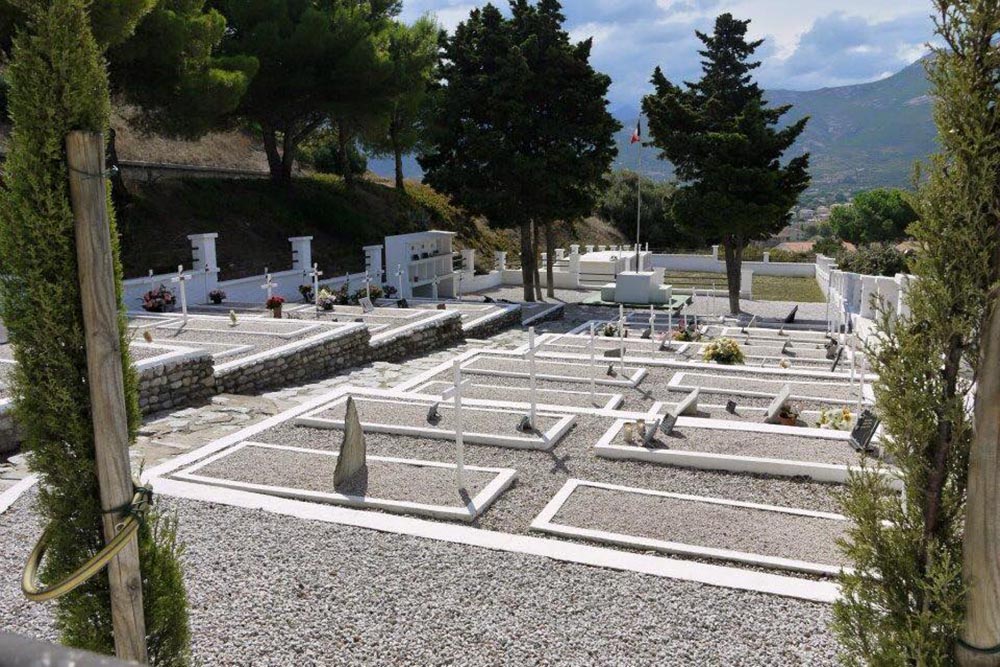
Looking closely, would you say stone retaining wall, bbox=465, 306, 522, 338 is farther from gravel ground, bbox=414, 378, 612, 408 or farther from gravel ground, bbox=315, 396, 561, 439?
gravel ground, bbox=315, 396, 561, 439

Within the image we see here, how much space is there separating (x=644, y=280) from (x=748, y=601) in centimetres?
2642

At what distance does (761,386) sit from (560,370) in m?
3.41

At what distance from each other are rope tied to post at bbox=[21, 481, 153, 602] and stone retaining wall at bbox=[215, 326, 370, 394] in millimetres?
8706

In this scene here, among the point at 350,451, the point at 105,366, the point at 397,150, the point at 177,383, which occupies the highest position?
the point at 397,150

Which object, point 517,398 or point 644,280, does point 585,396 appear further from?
point 644,280

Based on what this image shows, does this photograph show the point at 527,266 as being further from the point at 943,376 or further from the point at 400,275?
the point at 943,376

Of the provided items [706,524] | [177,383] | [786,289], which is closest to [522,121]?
[786,289]

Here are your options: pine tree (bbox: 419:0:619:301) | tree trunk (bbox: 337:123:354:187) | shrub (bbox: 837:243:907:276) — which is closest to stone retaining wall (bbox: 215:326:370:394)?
pine tree (bbox: 419:0:619:301)

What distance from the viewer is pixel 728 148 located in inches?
1063

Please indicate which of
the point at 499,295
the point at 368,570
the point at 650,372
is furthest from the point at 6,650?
the point at 499,295

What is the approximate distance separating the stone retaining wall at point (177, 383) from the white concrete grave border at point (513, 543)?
276 cm

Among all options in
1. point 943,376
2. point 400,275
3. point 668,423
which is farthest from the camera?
point 400,275

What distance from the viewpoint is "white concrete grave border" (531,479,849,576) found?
6.05 m

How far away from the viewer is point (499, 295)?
109 ft
